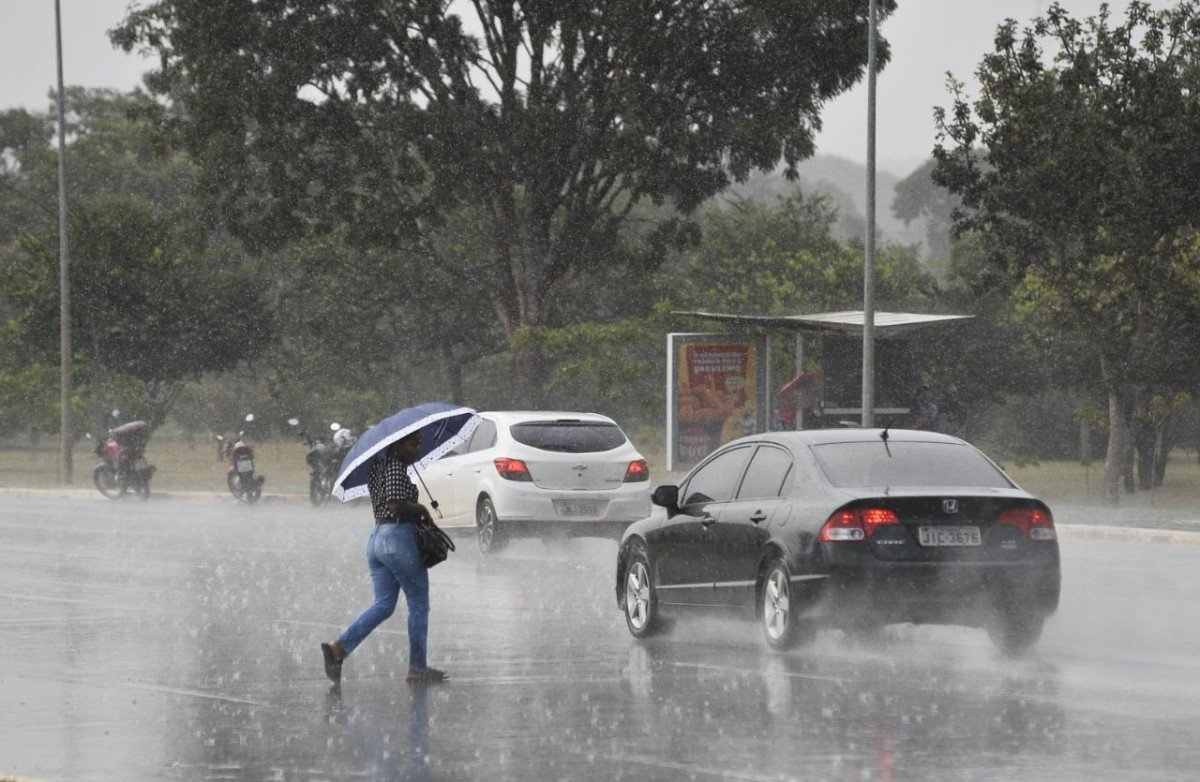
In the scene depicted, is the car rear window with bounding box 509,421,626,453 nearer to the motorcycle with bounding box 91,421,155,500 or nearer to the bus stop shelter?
the bus stop shelter

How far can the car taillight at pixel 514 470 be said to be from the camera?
81.5 ft

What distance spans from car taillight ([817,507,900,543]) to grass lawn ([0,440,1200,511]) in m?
24.2

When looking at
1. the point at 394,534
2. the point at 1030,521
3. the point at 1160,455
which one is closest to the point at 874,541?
the point at 1030,521

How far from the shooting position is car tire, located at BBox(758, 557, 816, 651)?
14.0 meters

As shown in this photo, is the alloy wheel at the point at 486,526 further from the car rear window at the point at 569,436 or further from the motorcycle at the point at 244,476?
the motorcycle at the point at 244,476

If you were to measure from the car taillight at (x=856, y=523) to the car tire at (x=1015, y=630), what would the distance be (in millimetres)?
924

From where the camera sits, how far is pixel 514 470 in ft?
81.6

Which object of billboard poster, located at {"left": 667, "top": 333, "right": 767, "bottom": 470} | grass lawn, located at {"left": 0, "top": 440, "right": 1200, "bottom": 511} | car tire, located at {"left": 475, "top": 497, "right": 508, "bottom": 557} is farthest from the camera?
grass lawn, located at {"left": 0, "top": 440, "right": 1200, "bottom": 511}

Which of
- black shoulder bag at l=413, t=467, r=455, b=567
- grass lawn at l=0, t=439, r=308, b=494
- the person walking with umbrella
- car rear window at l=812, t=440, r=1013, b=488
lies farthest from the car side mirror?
grass lawn at l=0, t=439, r=308, b=494

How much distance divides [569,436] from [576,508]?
3.04 feet

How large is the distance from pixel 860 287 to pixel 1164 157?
28.0 metres

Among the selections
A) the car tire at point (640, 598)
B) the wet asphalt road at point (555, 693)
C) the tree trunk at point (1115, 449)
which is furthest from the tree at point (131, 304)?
the car tire at point (640, 598)

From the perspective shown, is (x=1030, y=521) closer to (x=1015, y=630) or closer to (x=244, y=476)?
(x=1015, y=630)

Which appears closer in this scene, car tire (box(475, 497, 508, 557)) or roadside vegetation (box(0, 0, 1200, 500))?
car tire (box(475, 497, 508, 557))
